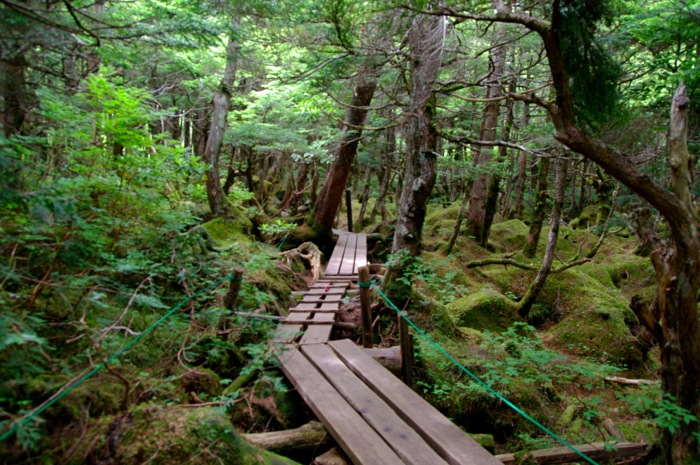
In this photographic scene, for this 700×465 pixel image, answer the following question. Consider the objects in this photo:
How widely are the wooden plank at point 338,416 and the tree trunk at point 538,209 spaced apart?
28.2 ft

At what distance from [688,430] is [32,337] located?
485cm

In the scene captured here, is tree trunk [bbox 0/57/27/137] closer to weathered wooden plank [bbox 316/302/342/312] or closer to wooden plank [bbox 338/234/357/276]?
weathered wooden plank [bbox 316/302/342/312]

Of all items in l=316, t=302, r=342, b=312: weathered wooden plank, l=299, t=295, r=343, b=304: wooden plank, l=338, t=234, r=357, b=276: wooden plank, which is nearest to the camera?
l=316, t=302, r=342, b=312: weathered wooden plank

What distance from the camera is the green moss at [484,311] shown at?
27.2 feet

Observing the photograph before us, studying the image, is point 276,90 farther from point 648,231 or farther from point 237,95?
point 648,231

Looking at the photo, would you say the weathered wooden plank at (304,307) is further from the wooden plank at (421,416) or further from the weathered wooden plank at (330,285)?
the wooden plank at (421,416)

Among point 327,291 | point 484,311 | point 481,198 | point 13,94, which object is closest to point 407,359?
point 327,291

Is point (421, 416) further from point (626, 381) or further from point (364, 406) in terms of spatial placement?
point (626, 381)

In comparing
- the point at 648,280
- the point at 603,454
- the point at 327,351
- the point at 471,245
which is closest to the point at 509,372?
the point at 603,454

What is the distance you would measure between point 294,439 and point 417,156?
4.49 meters

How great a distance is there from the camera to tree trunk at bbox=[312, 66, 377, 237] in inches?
416

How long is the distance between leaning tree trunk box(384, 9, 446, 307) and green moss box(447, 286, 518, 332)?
7.47 feet

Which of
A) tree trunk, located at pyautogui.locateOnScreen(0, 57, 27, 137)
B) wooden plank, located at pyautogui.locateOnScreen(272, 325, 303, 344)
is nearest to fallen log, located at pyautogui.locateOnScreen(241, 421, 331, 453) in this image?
wooden plank, located at pyautogui.locateOnScreen(272, 325, 303, 344)

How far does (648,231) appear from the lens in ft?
12.8
